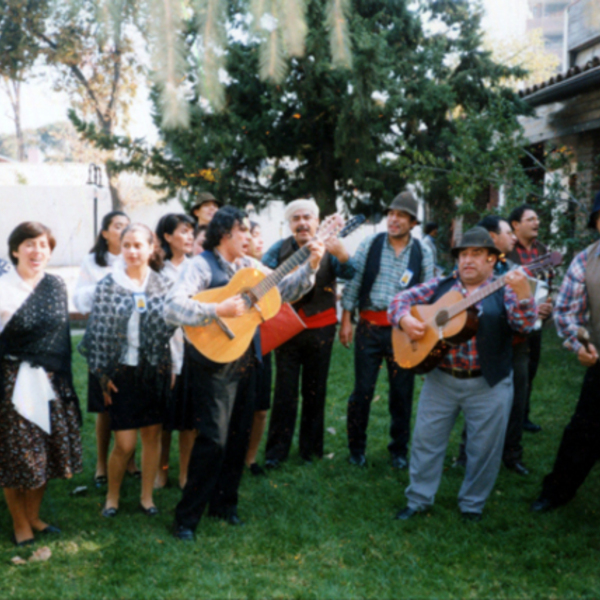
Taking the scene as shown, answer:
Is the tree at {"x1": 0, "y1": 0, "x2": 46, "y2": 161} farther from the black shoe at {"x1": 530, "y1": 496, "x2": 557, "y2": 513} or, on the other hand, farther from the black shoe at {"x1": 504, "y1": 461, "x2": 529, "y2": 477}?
the black shoe at {"x1": 504, "y1": 461, "x2": 529, "y2": 477}

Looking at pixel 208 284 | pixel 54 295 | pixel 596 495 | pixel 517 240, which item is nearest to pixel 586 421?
pixel 596 495

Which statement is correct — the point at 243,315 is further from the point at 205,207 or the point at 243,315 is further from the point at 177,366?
the point at 205,207

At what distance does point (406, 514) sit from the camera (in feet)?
13.3

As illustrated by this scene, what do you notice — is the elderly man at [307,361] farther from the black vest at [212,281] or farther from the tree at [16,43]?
the tree at [16,43]

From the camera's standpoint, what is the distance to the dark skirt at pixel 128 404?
13.0 feet

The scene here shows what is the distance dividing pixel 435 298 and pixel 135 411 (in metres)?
2.05

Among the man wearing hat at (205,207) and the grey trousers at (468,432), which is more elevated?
the man wearing hat at (205,207)

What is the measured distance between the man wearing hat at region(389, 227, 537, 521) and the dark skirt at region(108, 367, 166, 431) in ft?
5.59

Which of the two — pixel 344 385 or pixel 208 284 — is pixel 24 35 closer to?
pixel 208 284

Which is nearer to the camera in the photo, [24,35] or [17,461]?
[24,35]

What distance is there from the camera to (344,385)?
743cm

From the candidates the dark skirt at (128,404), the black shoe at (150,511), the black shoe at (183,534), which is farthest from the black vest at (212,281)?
the black shoe at (150,511)

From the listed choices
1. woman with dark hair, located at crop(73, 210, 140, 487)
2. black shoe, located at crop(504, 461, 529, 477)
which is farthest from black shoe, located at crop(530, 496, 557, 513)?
woman with dark hair, located at crop(73, 210, 140, 487)

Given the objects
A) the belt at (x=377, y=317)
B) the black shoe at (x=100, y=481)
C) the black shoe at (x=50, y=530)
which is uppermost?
the belt at (x=377, y=317)
